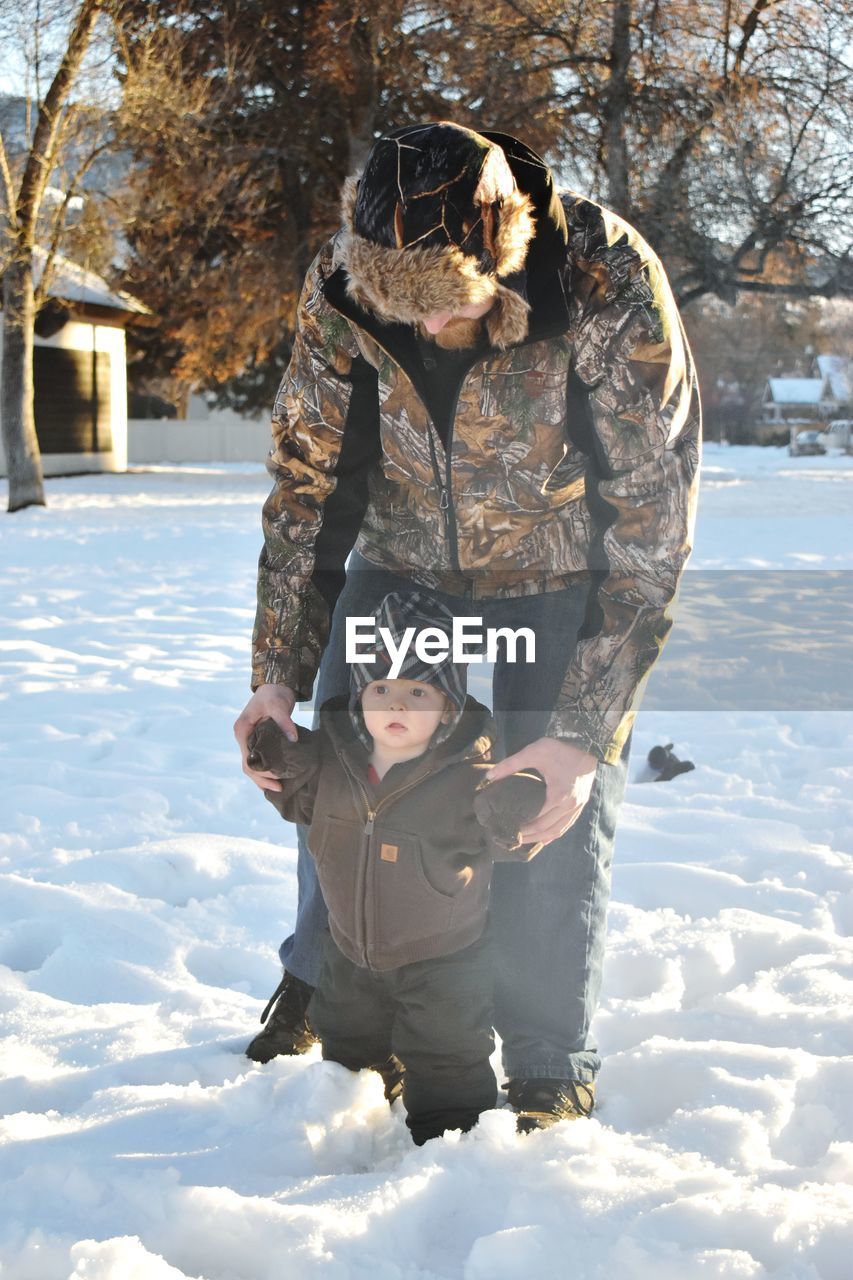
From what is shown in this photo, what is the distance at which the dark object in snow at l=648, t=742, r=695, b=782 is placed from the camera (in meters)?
4.98

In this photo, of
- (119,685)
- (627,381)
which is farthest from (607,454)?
(119,685)

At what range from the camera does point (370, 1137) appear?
2.37 meters

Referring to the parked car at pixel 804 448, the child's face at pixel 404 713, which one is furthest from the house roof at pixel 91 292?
the parked car at pixel 804 448

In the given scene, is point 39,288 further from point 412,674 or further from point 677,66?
point 412,674

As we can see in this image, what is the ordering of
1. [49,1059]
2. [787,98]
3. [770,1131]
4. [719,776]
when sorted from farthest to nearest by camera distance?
[787,98]
[719,776]
[49,1059]
[770,1131]

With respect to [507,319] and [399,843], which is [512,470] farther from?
[399,843]

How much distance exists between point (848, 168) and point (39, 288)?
12392 mm

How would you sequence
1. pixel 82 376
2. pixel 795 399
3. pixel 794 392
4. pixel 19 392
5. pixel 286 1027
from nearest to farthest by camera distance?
pixel 286 1027
pixel 19 392
pixel 82 376
pixel 795 399
pixel 794 392

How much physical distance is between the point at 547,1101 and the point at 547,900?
0.37 m

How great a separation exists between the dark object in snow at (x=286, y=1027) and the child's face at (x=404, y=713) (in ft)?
2.36

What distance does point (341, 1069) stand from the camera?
250 cm

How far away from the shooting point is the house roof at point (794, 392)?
272ft

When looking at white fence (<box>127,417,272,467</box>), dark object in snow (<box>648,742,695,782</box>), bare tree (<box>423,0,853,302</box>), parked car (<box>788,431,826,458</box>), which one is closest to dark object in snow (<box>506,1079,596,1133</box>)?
dark object in snow (<box>648,742,695,782</box>)

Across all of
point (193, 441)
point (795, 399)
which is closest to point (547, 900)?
point (193, 441)
